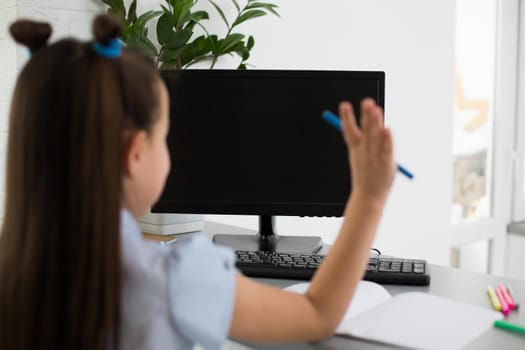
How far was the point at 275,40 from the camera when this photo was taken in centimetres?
221

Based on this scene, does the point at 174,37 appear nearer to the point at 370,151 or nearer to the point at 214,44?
the point at 214,44

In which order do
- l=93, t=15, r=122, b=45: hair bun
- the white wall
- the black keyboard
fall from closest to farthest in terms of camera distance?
l=93, t=15, r=122, b=45: hair bun → the black keyboard → the white wall

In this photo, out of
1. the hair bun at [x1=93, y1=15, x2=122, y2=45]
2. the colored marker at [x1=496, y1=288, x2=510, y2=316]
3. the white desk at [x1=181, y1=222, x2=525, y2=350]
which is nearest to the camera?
the hair bun at [x1=93, y1=15, x2=122, y2=45]

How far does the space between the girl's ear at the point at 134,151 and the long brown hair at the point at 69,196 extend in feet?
0.07

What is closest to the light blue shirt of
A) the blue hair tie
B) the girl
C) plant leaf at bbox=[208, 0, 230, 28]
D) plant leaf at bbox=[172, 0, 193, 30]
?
the girl

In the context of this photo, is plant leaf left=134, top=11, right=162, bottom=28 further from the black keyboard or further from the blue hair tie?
the blue hair tie

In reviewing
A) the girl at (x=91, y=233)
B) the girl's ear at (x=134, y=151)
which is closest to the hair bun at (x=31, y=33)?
the girl at (x=91, y=233)

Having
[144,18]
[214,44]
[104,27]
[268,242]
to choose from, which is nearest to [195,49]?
[214,44]

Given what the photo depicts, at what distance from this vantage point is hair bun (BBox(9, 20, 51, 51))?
741 mm

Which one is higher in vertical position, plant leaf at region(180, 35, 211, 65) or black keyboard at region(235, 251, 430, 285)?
plant leaf at region(180, 35, 211, 65)

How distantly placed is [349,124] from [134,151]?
26cm

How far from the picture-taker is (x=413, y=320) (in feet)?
3.15

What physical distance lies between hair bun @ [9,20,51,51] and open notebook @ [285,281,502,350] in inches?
21.6

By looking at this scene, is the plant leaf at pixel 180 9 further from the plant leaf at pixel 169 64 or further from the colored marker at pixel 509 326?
the colored marker at pixel 509 326
